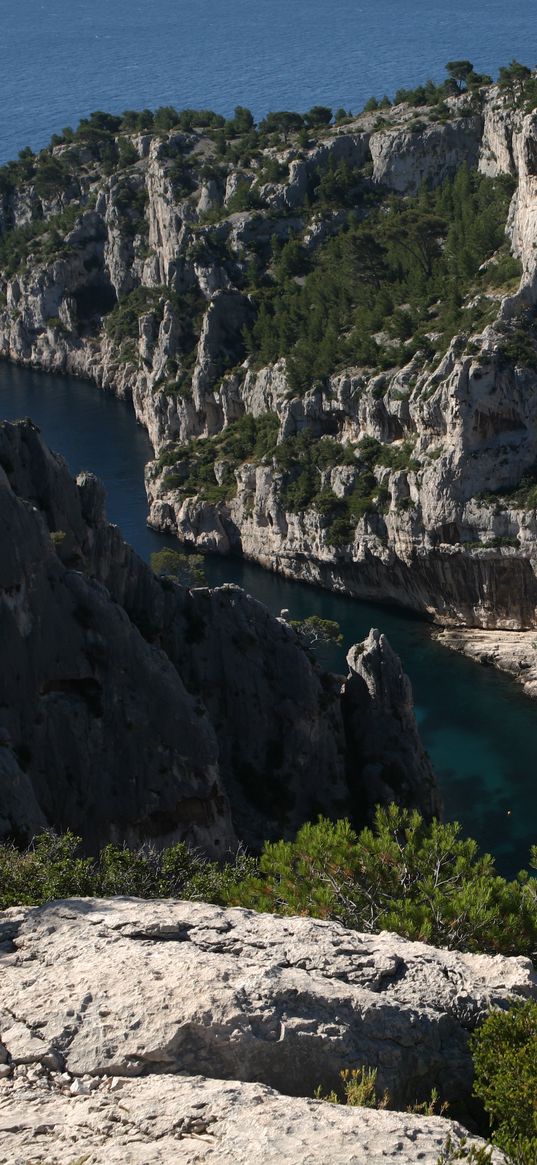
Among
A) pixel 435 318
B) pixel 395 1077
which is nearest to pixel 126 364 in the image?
pixel 435 318

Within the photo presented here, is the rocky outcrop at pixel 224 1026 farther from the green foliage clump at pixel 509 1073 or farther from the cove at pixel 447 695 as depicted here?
the cove at pixel 447 695

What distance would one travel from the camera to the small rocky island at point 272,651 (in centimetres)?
2284

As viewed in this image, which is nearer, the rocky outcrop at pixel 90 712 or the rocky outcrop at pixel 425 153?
the rocky outcrop at pixel 90 712

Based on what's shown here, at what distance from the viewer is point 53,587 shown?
177ft

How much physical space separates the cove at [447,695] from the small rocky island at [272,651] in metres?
2.39

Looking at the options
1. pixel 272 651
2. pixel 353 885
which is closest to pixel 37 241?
pixel 272 651

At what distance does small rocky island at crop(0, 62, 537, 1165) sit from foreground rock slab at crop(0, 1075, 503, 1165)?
0.17ft

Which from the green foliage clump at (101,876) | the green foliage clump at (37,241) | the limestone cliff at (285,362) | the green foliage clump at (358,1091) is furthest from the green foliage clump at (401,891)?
the green foliage clump at (37,241)

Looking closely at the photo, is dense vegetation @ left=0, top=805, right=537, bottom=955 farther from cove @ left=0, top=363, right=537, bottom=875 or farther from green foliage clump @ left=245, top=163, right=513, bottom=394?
green foliage clump @ left=245, top=163, right=513, bottom=394

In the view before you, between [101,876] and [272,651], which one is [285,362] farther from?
[101,876]

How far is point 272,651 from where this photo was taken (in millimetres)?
66062

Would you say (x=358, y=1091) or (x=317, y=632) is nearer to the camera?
(x=358, y=1091)

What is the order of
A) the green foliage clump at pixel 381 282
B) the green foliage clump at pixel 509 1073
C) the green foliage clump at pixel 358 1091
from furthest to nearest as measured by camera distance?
the green foliage clump at pixel 381 282, the green foliage clump at pixel 509 1073, the green foliage clump at pixel 358 1091

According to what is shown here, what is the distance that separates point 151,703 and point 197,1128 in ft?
116
